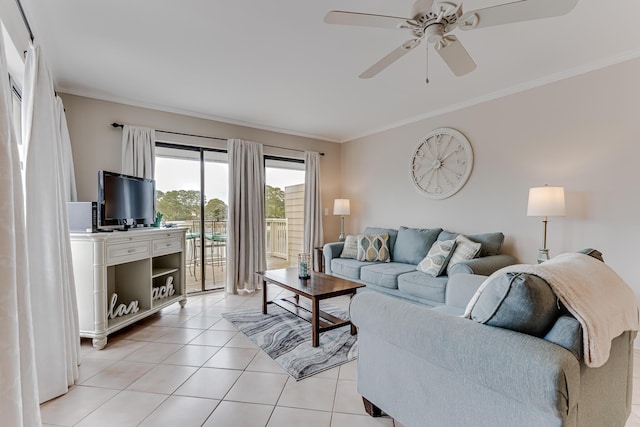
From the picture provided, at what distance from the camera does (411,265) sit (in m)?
3.89

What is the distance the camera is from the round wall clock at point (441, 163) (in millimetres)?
3842

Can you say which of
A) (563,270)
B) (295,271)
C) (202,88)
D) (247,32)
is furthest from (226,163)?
(563,270)

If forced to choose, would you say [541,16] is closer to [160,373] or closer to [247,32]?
[247,32]

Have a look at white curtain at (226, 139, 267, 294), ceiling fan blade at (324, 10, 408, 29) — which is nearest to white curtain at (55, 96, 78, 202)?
Answer: white curtain at (226, 139, 267, 294)

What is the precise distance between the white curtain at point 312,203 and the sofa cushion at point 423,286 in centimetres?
208

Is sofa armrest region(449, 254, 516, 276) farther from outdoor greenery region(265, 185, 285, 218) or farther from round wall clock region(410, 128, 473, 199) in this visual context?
outdoor greenery region(265, 185, 285, 218)

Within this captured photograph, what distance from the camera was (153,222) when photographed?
3.57 m

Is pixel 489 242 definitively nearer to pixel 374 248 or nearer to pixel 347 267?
pixel 374 248

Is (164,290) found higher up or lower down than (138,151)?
lower down

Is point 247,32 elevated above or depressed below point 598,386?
above

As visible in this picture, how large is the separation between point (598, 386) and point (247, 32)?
285 cm

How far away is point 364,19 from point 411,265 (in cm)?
294

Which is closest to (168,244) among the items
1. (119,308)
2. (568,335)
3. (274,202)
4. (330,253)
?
(119,308)

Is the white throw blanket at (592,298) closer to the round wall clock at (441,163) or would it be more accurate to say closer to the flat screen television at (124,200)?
the round wall clock at (441,163)
